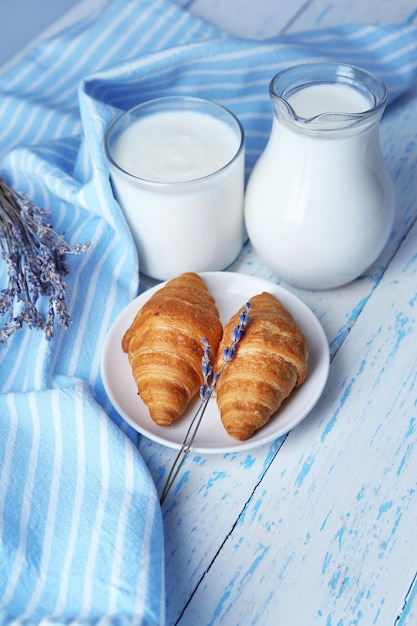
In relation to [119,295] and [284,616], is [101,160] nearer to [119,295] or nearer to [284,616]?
[119,295]

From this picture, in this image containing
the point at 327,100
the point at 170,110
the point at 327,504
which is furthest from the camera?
the point at 170,110

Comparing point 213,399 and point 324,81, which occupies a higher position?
point 324,81

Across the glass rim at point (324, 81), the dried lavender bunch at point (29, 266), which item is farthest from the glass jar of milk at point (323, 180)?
the dried lavender bunch at point (29, 266)

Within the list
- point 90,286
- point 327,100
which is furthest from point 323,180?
point 90,286

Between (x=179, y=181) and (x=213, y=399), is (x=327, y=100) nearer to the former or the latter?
(x=179, y=181)

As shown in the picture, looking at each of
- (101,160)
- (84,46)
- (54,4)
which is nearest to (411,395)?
(101,160)

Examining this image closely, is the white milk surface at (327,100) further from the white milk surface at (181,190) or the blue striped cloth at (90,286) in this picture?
the blue striped cloth at (90,286)
